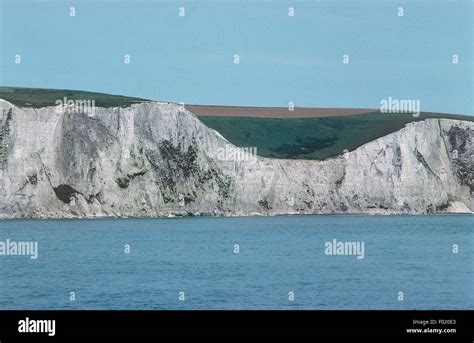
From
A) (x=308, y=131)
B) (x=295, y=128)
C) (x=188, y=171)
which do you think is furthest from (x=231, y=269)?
(x=295, y=128)

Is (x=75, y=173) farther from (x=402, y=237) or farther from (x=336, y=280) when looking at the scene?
(x=336, y=280)

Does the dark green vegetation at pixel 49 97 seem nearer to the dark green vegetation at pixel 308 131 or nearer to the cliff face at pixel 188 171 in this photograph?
the cliff face at pixel 188 171

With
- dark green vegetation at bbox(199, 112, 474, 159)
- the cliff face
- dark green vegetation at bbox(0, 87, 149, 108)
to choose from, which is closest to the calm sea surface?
the cliff face

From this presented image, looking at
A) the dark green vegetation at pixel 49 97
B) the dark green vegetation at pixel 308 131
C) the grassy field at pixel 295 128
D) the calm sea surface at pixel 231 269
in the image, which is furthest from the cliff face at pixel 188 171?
the calm sea surface at pixel 231 269

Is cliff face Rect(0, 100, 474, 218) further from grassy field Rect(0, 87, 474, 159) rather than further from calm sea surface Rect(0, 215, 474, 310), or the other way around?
calm sea surface Rect(0, 215, 474, 310)
